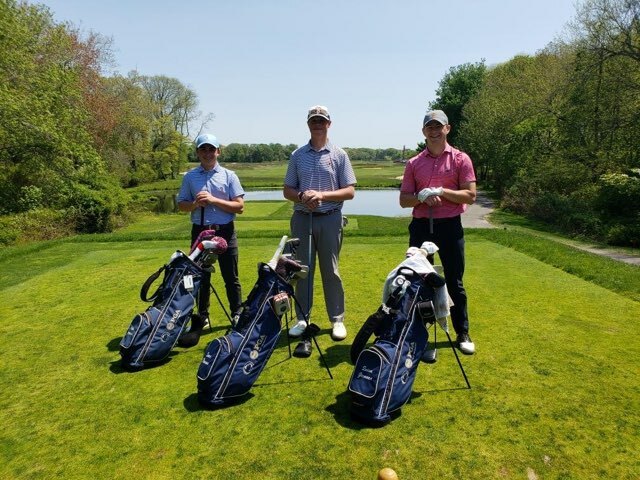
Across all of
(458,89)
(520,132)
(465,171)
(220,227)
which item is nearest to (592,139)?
(520,132)

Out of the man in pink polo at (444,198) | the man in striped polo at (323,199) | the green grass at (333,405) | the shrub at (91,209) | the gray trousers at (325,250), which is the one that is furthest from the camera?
the shrub at (91,209)

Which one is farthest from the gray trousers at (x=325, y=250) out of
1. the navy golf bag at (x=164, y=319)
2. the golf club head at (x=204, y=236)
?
the navy golf bag at (x=164, y=319)

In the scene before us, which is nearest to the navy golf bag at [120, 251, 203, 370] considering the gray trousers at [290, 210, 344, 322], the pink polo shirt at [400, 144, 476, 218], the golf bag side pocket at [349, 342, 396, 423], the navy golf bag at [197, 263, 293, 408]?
the navy golf bag at [197, 263, 293, 408]

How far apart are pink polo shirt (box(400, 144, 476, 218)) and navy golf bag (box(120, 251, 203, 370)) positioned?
6.64 ft

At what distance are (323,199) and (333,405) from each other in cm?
167

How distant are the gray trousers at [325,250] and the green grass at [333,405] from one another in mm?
313

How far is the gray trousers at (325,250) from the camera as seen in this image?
3.93 meters

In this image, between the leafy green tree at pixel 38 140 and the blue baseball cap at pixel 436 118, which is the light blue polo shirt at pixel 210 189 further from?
the leafy green tree at pixel 38 140

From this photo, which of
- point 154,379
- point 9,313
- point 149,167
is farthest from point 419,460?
point 149,167

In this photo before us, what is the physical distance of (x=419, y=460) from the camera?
7.26ft

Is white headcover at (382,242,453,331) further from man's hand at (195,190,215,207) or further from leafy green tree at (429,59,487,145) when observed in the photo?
leafy green tree at (429,59,487,145)

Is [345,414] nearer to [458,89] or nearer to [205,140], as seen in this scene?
[205,140]

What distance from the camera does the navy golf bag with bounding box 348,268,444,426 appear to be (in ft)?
8.45

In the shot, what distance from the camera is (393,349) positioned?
275 centimetres
